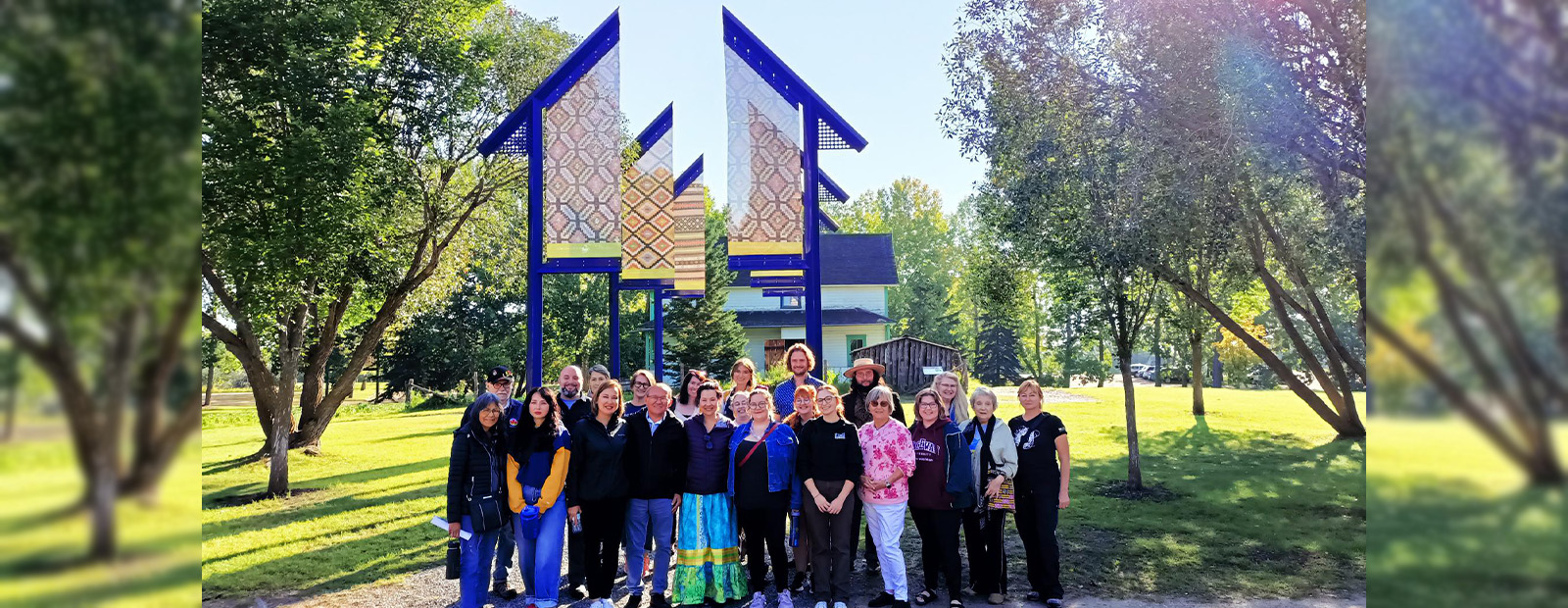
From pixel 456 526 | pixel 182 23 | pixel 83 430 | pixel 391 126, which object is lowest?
pixel 456 526

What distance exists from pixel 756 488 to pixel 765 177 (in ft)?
16.6

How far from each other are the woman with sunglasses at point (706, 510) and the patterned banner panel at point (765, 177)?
13.3ft

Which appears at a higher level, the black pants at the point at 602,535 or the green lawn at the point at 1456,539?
the green lawn at the point at 1456,539

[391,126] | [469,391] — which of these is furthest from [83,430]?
[469,391]

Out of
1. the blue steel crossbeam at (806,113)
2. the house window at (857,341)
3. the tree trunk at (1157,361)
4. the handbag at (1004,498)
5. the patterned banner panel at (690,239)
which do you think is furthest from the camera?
the house window at (857,341)

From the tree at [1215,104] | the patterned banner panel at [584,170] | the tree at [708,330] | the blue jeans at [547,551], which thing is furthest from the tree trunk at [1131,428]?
the tree at [708,330]

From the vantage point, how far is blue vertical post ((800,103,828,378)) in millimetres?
10266

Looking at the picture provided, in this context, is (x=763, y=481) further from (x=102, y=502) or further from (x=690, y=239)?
(x=690, y=239)

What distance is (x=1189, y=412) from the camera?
26.7 meters

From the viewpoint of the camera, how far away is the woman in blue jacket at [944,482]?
685 cm

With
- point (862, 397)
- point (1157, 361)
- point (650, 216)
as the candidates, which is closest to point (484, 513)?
point (862, 397)

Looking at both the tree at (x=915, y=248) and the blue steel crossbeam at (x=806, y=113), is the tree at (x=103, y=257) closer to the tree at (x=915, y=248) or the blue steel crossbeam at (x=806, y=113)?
the blue steel crossbeam at (x=806, y=113)

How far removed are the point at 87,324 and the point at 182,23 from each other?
438 mm

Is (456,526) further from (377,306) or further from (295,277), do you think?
(377,306)
